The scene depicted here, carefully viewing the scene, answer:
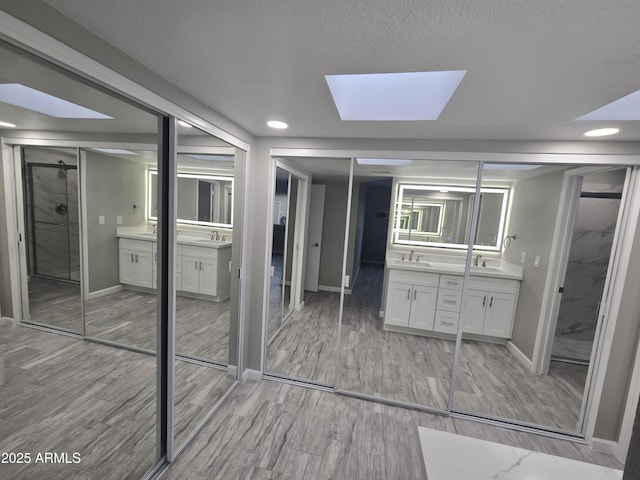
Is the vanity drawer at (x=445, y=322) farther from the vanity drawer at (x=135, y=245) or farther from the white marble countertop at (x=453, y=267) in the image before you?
the vanity drawer at (x=135, y=245)

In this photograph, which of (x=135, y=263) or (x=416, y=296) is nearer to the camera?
(x=135, y=263)

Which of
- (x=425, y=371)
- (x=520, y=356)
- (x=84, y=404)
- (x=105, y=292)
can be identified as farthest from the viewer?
(x=520, y=356)

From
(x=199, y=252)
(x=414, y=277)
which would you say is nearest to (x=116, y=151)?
(x=199, y=252)

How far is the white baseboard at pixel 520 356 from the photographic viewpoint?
311cm

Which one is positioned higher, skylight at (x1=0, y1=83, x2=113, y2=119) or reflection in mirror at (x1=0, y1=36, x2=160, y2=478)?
skylight at (x1=0, y1=83, x2=113, y2=119)

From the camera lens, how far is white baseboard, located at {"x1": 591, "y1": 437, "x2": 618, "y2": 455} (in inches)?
81.7

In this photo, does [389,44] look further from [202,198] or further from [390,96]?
[202,198]

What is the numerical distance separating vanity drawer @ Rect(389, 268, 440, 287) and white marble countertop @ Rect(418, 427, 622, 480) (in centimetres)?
258

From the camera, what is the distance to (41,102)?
1.32 m

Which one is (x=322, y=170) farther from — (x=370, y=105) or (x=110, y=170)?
(x=110, y=170)

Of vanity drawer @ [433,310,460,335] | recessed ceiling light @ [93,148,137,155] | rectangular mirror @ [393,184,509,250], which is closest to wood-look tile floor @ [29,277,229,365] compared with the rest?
recessed ceiling light @ [93,148,137,155]

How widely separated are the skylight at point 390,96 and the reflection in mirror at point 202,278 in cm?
98

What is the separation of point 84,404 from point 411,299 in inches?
132

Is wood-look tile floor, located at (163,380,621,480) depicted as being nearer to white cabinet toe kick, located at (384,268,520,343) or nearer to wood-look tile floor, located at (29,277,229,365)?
wood-look tile floor, located at (29,277,229,365)
